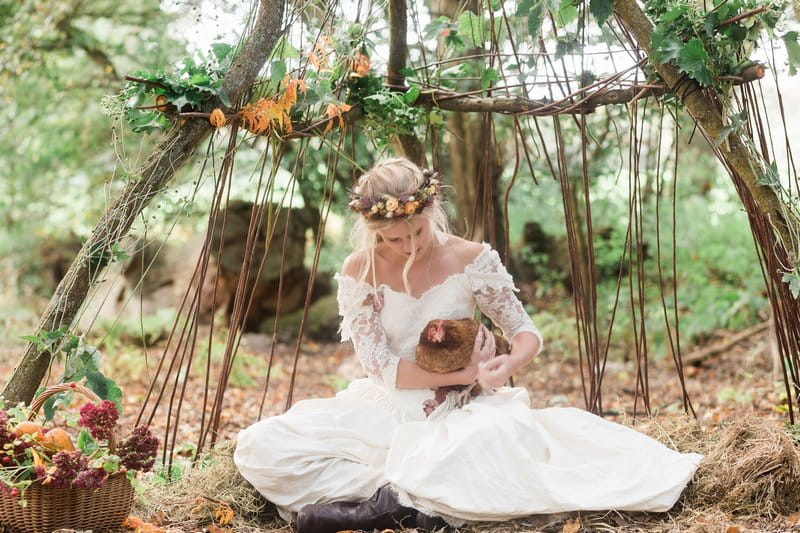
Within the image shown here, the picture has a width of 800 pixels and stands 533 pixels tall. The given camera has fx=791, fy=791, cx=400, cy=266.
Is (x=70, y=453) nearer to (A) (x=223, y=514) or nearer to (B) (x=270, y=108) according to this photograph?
(A) (x=223, y=514)

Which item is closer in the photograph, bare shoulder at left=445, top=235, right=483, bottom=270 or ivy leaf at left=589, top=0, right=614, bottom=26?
ivy leaf at left=589, top=0, right=614, bottom=26

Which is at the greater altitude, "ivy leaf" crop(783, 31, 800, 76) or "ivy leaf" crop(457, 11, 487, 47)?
"ivy leaf" crop(457, 11, 487, 47)

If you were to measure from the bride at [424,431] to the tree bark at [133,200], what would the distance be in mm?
639

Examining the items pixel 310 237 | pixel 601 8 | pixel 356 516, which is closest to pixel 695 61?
pixel 601 8

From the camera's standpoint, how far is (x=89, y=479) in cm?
227

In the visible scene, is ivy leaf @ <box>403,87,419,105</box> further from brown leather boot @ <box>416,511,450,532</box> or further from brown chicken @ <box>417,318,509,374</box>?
brown leather boot @ <box>416,511,450,532</box>

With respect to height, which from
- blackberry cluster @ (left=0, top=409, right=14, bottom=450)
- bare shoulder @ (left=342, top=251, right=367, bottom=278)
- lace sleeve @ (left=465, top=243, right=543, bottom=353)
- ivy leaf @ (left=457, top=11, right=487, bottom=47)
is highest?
ivy leaf @ (left=457, top=11, right=487, bottom=47)

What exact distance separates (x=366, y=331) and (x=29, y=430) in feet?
3.85

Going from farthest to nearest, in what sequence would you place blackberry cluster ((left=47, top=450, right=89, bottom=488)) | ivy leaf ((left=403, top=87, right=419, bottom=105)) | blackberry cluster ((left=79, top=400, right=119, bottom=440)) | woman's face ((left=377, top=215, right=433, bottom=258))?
ivy leaf ((left=403, top=87, right=419, bottom=105))
woman's face ((left=377, top=215, right=433, bottom=258))
blackberry cluster ((left=79, top=400, right=119, bottom=440))
blackberry cluster ((left=47, top=450, right=89, bottom=488))

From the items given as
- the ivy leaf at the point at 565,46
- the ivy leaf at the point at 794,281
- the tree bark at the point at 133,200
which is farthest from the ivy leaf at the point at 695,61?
the tree bark at the point at 133,200

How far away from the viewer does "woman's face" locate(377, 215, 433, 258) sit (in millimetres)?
2789

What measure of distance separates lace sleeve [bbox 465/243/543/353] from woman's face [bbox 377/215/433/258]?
22cm

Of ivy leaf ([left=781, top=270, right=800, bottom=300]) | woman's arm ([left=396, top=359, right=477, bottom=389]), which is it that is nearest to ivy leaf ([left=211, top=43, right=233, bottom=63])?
woman's arm ([left=396, top=359, right=477, bottom=389])

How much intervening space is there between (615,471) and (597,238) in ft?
18.4
